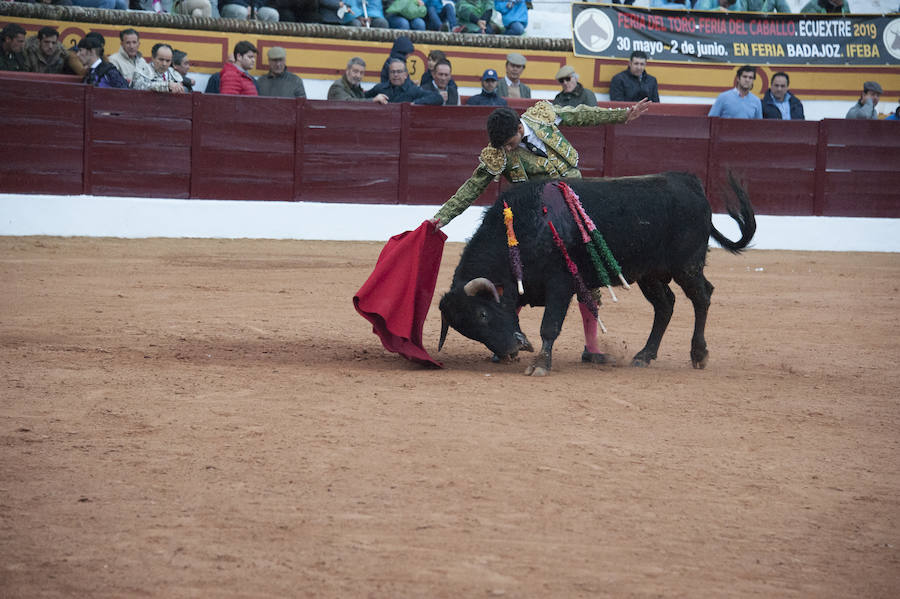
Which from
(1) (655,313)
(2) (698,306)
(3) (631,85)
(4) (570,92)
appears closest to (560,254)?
(1) (655,313)

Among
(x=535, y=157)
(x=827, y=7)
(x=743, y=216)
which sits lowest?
(x=743, y=216)

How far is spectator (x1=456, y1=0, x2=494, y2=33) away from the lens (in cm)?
1131

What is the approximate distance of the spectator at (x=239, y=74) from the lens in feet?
30.4

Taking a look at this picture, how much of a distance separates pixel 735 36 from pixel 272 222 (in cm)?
528

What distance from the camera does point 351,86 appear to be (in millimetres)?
9766

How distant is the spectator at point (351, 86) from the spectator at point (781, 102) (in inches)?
154

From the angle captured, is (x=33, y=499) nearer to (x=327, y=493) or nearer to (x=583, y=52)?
(x=327, y=493)

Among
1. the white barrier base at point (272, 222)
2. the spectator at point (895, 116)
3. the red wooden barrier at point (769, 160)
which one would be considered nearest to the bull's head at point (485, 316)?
the white barrier base at point (272, 222)

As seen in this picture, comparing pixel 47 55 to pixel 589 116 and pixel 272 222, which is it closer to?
pixel 272 222

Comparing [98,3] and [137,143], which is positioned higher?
[98,3]

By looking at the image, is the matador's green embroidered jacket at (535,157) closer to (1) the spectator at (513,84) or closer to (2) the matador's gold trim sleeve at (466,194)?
(2) the matador's gold trim sleeve at (466,194)

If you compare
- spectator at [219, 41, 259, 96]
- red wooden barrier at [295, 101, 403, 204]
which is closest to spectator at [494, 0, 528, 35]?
red wooden barrier at [295, 101, 403, 204]

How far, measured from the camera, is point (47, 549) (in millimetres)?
2316

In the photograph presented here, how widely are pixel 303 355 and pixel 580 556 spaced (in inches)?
98.6
